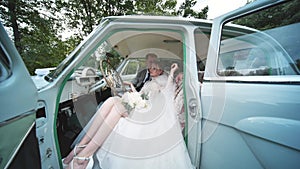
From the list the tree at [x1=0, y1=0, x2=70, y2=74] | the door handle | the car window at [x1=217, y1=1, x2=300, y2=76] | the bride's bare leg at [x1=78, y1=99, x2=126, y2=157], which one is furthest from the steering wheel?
the tree at [x1=0, y1=0, x2=70, y2=74]

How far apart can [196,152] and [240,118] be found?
1.69ft

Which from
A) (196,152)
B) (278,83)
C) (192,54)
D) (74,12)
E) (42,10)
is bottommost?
(196,152)

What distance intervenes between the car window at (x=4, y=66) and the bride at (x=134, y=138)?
1016 millimetres

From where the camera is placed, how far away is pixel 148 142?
1.59 meters

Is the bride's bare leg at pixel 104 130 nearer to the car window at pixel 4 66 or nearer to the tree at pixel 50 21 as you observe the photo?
the car window at pixel 4 66

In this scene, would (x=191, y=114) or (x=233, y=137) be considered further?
(x=191, y=114)

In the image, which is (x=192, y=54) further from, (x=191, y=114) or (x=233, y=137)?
(x=233, y=137)

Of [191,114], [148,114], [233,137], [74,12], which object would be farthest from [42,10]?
[233,137]

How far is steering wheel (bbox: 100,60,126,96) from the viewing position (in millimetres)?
2054

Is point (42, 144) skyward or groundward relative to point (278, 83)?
groundward

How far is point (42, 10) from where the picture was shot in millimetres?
5824

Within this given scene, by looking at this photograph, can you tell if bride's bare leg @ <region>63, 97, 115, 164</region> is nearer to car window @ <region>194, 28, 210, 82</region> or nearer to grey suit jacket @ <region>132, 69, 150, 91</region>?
grey suit jacket @ <region>132, 69, 150, 91</region>

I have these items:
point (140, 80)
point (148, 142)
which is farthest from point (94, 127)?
point (140, 80)

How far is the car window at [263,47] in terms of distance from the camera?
87 centimetres
